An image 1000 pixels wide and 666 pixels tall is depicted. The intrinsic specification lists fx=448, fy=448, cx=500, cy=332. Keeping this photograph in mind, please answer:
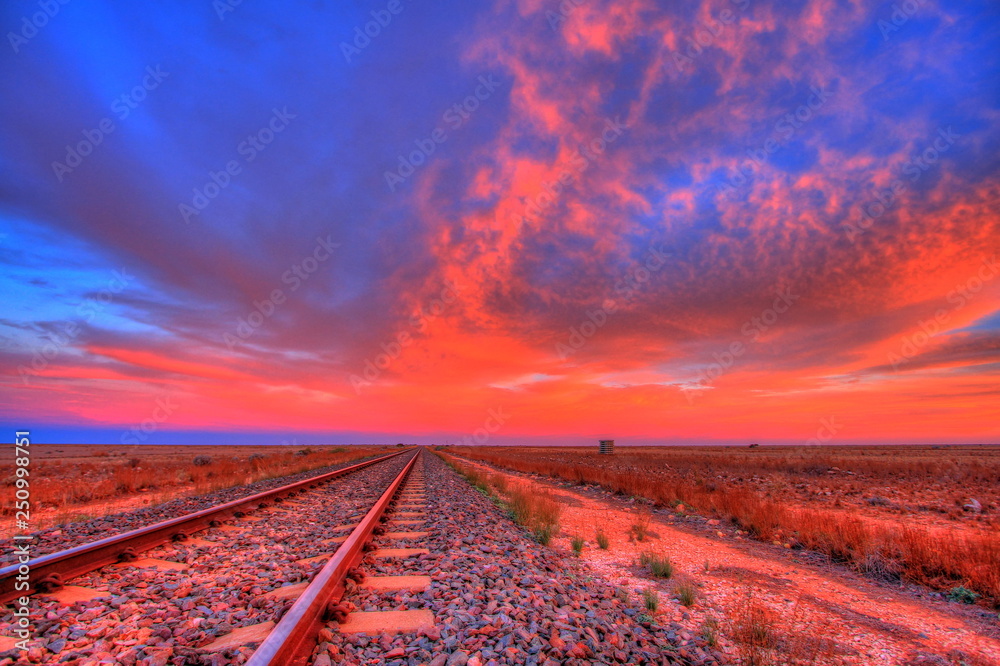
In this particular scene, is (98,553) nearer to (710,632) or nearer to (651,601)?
(651,601)

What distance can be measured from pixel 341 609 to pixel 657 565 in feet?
16.4

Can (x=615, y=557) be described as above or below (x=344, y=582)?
below

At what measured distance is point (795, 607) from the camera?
568 centimetres

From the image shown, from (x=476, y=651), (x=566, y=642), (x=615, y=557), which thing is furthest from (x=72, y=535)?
(x=615, y=557)

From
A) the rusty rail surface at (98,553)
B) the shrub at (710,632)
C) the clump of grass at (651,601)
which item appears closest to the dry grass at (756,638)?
the shrub at (710,632)

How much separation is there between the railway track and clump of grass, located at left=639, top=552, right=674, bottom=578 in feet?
4.10

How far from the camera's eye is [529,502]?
12070mm

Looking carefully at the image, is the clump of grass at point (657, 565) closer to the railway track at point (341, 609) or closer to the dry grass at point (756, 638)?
the railway track at point (341, 609)

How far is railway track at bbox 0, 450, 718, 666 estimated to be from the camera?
3273mm

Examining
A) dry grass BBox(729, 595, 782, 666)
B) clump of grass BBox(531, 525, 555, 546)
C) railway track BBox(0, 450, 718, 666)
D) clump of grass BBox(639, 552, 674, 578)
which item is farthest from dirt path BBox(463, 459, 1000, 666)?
railway track BBox(0, 450, 718, 666)

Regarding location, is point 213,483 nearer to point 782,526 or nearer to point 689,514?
point 689,514

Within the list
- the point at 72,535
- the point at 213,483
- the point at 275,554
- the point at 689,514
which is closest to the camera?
the point at 275,554

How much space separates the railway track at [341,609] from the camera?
327 centimetres

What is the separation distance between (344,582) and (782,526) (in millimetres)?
10397
